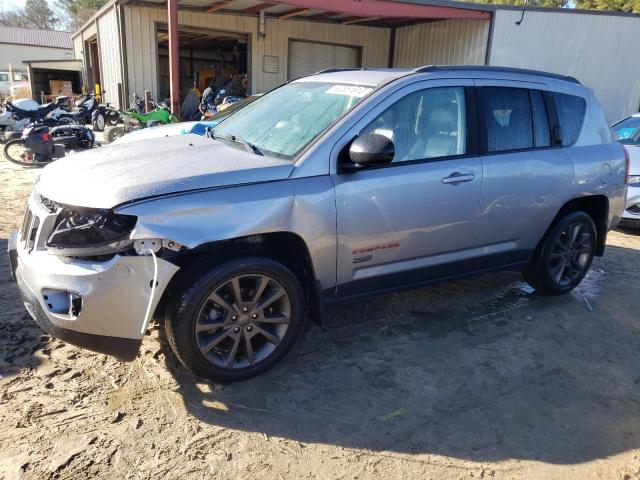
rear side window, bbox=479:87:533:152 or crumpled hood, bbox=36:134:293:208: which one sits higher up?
rear side window, bbox=479:87:533:152

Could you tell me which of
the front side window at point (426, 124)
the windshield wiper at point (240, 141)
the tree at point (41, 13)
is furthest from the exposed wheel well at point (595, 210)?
the tree at point (41, 13)

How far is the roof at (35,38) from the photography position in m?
38.7

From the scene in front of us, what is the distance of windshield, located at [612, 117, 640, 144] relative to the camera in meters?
7.36

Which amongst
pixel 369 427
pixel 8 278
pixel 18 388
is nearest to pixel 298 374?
pixel 369 427

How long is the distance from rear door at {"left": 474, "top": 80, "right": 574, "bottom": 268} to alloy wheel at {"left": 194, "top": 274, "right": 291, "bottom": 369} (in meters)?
1.66

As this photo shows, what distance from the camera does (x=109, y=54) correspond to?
14672mm

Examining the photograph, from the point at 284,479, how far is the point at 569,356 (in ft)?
7.61

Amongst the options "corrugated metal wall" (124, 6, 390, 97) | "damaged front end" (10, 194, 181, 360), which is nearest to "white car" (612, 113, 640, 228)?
"damaged front end" (10, 194, 181, 360)

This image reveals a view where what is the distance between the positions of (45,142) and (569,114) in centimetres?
891

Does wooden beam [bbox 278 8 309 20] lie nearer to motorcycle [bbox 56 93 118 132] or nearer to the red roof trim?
the red roof trim

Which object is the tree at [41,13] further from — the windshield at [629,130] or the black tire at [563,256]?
the black tire at [563,256]

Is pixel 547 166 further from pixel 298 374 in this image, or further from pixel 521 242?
pixel 298 374

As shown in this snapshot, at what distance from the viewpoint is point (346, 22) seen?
51.5 ft

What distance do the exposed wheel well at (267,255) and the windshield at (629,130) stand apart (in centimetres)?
615
